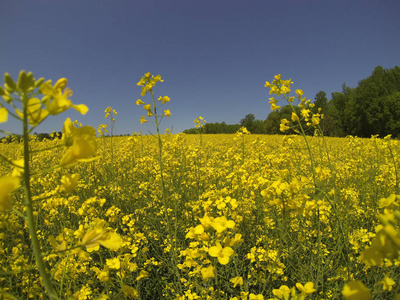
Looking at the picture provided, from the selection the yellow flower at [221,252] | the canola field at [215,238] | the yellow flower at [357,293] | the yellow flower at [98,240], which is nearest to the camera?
the yellow flower at [357,293]

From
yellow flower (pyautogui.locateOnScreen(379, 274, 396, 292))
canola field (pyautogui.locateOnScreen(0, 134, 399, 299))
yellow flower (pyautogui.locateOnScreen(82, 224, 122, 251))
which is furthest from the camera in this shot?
canola field (pyautogui.locateOnScreen(0, 134, 399, 299))

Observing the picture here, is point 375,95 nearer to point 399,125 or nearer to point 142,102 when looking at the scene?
point 399,125

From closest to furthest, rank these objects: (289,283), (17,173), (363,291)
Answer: (363,291) → (17,173) → (289,283)

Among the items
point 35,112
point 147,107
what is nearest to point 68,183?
point 35,112

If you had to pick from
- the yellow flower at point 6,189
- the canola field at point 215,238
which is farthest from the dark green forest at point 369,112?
the yellow flower at point 6,189

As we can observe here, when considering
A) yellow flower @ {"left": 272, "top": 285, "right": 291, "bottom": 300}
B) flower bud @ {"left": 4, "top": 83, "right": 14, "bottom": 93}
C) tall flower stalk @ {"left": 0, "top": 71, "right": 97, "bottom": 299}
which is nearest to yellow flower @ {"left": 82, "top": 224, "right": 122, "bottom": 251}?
tall flower stalk @ {"left": 0, "top": 71, "right": 97, "bottom": 299}

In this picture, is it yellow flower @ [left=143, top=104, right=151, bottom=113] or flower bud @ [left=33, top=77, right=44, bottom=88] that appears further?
yellow flower @ [left=143, top=104, right=151, bottom=113]

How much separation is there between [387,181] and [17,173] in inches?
199

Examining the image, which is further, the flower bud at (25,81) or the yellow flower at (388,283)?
the yellow flower at (388,283)

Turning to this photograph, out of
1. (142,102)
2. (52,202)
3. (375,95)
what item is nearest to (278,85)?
(142,102)

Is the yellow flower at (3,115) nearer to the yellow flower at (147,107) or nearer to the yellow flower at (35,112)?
the yellow flower at (35,112)

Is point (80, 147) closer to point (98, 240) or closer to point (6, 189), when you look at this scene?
point (6, 189)

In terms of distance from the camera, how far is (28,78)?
0.67 meters

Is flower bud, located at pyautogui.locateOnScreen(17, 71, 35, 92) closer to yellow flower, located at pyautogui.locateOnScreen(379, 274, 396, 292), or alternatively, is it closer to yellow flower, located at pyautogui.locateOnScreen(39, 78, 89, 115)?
yellow flower, located at pyautogui.locateOnScreen(39, 78, 89, 115)
